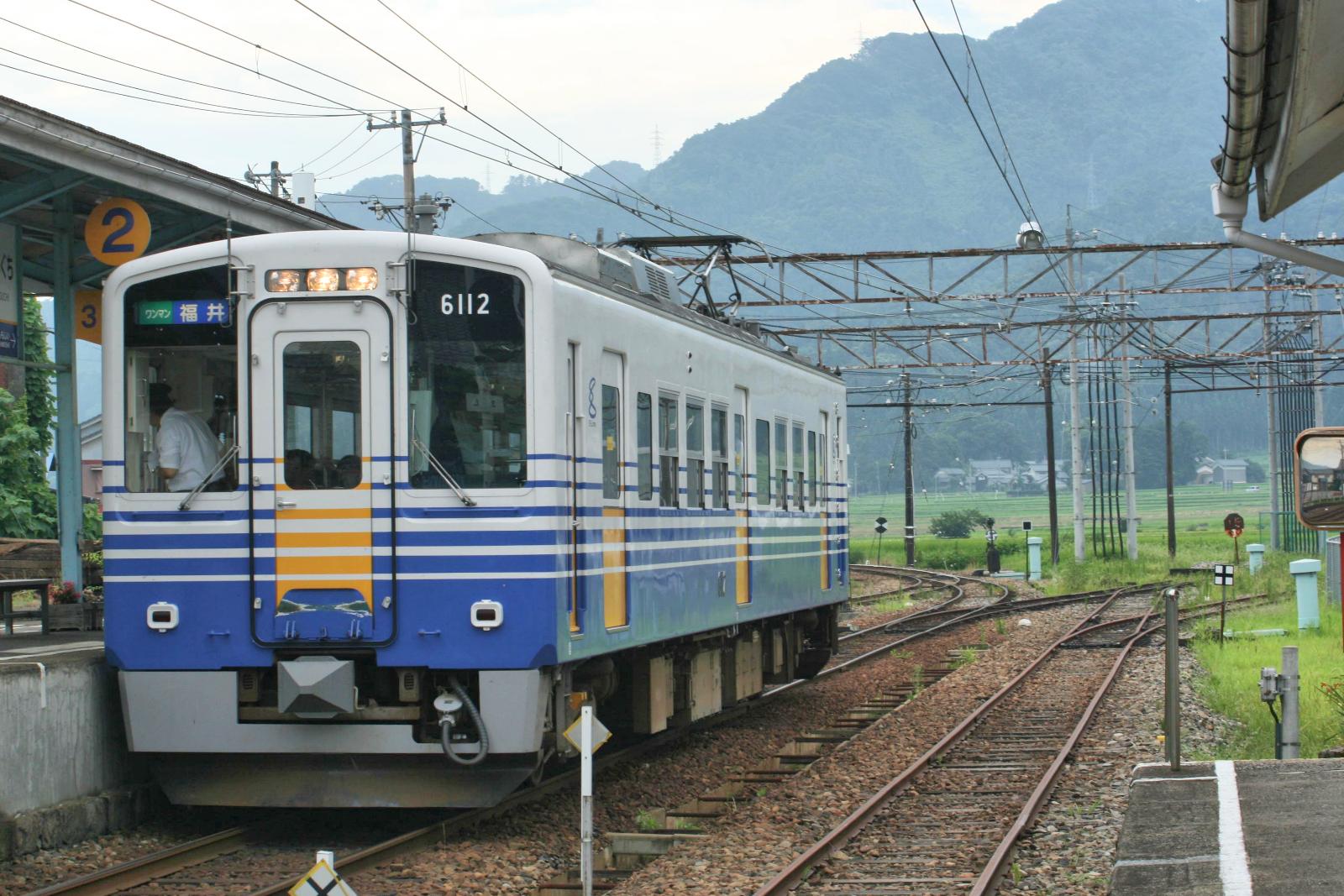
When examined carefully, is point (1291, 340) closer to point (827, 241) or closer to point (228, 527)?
point (228, 527)

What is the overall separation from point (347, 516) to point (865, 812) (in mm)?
3547

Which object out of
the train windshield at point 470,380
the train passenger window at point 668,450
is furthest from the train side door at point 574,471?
the train passenger window at point 668,450

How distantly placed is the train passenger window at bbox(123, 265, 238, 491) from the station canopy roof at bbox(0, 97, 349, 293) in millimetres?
1760

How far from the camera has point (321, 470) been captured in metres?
9.31

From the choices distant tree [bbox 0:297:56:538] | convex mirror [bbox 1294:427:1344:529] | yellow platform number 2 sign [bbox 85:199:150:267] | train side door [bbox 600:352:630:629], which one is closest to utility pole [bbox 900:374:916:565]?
distant tree [bbox 0:297:56:538]

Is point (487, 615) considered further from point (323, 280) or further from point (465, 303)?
point (323, 280)

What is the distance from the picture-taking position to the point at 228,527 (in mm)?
9242

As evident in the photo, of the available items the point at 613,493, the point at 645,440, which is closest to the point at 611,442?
the point at 613,493

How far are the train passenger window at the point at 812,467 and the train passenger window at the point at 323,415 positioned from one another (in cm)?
765

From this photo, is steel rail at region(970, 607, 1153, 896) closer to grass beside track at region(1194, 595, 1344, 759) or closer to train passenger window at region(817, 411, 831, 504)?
grass beside track at region(1194, 595, 1344, 759)

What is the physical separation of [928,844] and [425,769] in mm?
2799

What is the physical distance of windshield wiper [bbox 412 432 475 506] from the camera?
9.13m

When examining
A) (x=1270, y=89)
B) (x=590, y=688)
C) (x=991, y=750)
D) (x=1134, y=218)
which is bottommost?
(x=991, y=750)

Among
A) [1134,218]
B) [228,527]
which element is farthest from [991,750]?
[1134,218]
